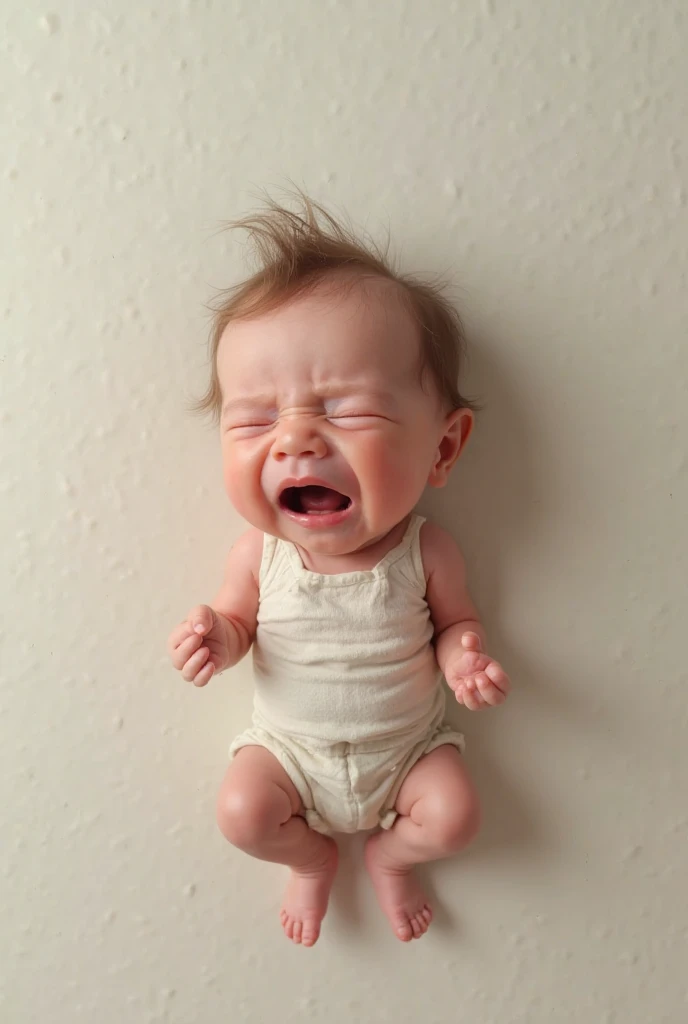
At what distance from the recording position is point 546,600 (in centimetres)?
81

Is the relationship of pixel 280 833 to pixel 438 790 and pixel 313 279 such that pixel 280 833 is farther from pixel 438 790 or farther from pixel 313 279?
pixel 313 279

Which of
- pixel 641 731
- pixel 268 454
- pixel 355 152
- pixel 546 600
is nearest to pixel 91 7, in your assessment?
pixel 355 152

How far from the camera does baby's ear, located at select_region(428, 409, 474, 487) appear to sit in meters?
0.74

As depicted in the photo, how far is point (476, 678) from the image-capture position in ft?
2.20

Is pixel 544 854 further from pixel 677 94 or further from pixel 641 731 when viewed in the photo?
pixel 677 94

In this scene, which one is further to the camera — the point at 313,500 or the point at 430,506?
the point at 430,506

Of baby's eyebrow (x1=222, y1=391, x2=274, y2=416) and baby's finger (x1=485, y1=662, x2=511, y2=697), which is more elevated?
baby's eyebrow (x1=222, y1=391, x2=274, y2=416)

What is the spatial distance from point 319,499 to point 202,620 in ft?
0.50

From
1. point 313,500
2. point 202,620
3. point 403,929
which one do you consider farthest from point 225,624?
point 403,929

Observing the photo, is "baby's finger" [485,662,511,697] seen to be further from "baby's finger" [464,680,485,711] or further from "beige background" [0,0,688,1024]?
"beige background" [0,0,688,1024]

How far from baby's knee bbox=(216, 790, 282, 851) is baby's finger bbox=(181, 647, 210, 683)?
130 mm

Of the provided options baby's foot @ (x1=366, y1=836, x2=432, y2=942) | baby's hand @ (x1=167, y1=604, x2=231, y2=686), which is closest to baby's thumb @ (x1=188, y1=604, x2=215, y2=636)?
baby's hand @ (x1=167, y1=604, x2=231, y2=686)

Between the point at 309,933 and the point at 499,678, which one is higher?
the point at 499,678

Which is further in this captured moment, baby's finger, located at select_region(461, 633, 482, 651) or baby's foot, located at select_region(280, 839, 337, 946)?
baby's foot, located at select_region(280, 839, 337, 946)
